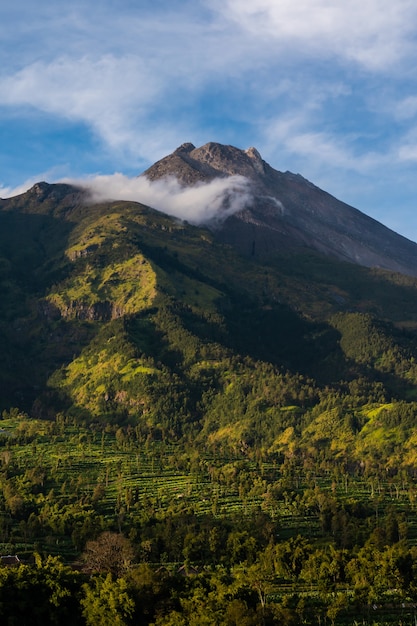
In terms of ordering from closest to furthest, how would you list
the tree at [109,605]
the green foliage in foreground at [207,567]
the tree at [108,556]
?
the tree at [109,605]
the green foliage in foreground at [207,567]
the tree at [108,556]

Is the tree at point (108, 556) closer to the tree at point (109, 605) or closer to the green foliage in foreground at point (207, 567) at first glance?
the green foliage in foreground at point (207, 567)

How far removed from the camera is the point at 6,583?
113 m

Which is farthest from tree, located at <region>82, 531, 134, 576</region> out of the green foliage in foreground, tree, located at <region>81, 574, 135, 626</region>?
tree, located at <region>81, 574, 135, 626</region>

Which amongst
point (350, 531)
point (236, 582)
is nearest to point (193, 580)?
point (236, 582)

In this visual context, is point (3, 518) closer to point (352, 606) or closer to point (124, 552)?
point (124, 552)

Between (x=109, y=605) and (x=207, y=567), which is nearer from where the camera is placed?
(x=109, y=605)

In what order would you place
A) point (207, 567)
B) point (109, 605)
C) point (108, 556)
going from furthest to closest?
point (207, 567), point (108, 556), point (109, 605)

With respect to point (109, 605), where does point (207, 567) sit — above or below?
below

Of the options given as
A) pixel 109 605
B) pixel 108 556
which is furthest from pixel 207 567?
pixel 109 605

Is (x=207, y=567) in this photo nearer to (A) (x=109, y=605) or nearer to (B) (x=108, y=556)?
(B) (x=108, y=556)

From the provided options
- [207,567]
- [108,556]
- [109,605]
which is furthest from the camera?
[207,567]

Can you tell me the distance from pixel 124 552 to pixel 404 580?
1918 inches

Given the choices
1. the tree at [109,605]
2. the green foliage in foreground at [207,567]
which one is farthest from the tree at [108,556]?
the tree at [109,605]

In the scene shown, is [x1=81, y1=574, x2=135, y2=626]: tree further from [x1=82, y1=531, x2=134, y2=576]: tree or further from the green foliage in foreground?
[x1=82, y1=531, x2=134, y2=576]: tree
